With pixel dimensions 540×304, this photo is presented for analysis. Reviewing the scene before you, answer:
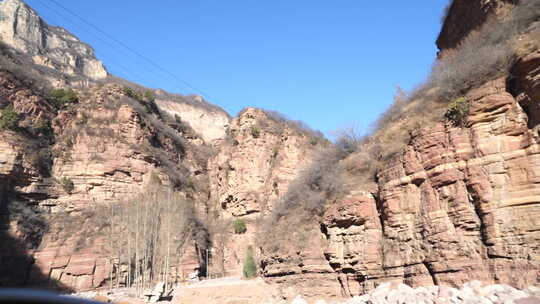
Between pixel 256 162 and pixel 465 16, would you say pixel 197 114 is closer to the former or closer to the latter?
pixel 256 162

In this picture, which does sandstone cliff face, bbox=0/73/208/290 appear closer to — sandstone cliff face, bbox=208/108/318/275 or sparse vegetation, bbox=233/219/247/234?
sandstone cliff face, bbox=208/108/318/275

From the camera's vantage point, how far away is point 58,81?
6819 centimetres

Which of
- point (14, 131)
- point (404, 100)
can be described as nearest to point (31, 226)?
point (14, 131)

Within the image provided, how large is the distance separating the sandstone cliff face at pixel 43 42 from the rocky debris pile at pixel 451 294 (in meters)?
84.6

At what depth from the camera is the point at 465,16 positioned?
84.5ft

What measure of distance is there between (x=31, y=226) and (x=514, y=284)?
42.3 m

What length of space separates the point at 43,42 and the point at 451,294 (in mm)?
120998

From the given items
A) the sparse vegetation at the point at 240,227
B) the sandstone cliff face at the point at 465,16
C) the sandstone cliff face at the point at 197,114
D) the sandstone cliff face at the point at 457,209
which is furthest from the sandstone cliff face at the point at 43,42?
the sandstone cliff face at the point at 457,209

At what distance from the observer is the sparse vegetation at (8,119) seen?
144ft

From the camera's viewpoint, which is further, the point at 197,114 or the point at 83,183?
the point at 197,114

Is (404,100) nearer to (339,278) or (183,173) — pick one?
(339,278)

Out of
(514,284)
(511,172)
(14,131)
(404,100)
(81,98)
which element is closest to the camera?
(514,284)

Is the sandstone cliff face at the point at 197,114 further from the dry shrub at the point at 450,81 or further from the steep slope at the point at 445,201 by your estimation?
the steep slope at the point at 445,201

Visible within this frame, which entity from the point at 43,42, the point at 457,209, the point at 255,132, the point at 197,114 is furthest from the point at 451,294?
the point at 43,42
